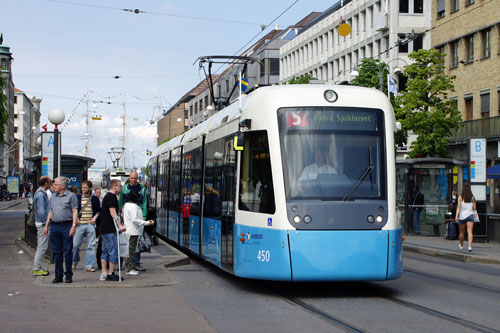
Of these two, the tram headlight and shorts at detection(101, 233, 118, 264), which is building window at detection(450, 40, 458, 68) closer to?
the tram headlight

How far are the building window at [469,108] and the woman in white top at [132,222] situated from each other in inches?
1482

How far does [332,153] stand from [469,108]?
39607mm

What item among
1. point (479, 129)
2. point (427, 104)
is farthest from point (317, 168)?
point (479, 129)

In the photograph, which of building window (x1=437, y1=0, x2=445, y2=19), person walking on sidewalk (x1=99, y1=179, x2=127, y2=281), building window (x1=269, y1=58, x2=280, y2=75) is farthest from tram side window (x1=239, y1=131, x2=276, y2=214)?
building window (x1=269, y1=58, x2=280, y2=75)

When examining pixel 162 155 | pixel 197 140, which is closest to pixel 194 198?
pixel 197 140

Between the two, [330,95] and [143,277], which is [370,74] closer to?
[143,277]

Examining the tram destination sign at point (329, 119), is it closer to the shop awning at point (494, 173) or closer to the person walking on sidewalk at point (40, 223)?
the person walking on sidewalk at point (40, 223)

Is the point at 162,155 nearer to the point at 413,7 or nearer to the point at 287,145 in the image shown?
the point at 287,145

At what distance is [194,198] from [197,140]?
133 centimetres

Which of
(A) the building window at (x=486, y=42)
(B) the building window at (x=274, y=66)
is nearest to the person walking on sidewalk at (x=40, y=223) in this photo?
(A) the building window at (x=486, y=42)

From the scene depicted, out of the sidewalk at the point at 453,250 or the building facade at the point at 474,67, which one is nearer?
the sidewalk at the point at 453,250

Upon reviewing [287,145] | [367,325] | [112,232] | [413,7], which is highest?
[413,7]

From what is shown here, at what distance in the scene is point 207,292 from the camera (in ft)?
43.9

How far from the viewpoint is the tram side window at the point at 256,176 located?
1260 cm
